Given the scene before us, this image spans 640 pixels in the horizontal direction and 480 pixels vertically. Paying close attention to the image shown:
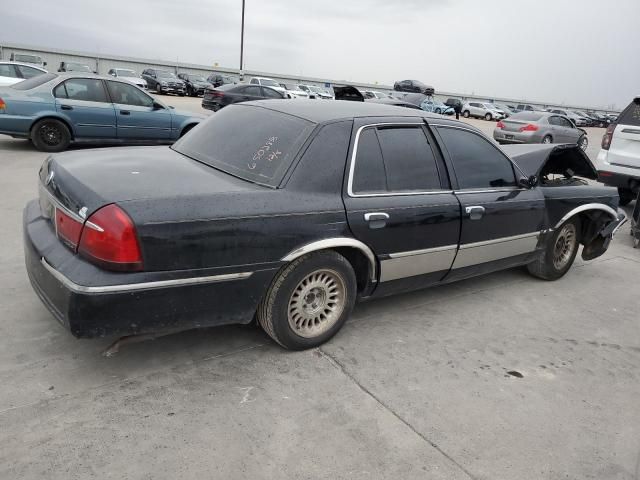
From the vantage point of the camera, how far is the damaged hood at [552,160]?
503 cm

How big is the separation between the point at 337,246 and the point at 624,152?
7.26 metres

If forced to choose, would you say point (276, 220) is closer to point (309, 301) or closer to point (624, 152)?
point (309, 301)

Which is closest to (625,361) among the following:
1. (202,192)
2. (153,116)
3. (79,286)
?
(202,192)

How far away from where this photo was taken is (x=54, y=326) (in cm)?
346

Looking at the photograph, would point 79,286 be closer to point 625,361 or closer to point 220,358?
point 220,358

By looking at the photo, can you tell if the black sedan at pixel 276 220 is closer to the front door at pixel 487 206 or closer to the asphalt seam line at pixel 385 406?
the front door at pixel 487 206

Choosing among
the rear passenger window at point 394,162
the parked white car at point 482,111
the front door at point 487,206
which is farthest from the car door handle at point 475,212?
the parked white car at point 482,111

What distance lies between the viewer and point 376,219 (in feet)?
11.4

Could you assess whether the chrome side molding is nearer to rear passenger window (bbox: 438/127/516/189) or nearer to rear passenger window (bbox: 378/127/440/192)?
rear passenger window (bbox: 378/127/440/192)

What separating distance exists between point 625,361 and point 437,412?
70.9 inches

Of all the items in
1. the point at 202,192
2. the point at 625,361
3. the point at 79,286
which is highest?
the point at 202,192

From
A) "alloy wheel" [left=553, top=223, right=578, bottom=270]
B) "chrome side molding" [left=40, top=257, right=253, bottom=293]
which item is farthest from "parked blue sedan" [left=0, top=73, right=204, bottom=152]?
"alloy wheel" [left=553, top=223, right=578, bottom=270]

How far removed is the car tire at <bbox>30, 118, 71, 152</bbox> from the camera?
917 centimetres

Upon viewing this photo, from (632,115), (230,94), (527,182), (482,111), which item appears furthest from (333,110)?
(482,111)
